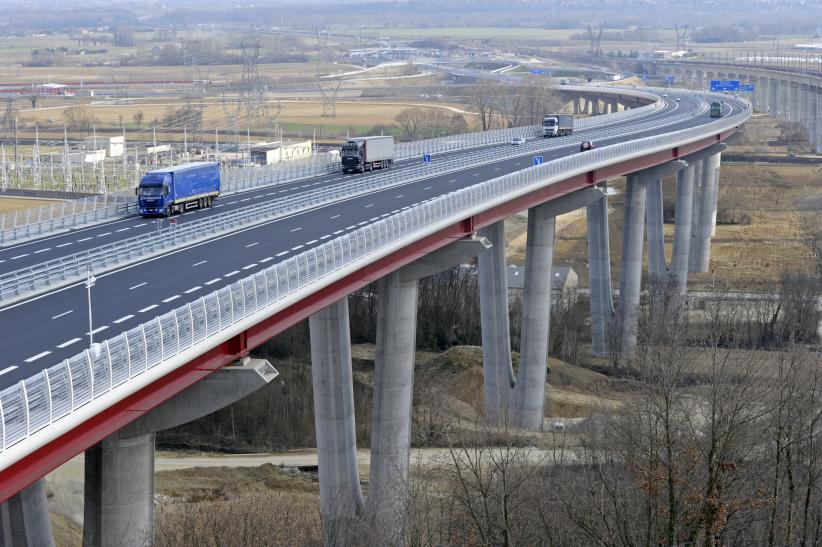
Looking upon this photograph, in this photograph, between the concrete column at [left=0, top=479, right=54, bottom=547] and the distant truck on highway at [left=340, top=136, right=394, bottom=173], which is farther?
the distant truck on highway at [left=340, top=136, right=394, bottom=173]

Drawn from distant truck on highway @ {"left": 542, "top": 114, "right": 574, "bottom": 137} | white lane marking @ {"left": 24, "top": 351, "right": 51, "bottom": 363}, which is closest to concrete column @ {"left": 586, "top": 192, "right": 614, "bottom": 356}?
distant truck on highway @ {"left": 542, "top": 114, "right": 574, "bottom": 137}

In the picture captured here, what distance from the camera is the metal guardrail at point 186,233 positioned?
124ft

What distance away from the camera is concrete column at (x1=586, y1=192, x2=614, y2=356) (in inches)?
3280

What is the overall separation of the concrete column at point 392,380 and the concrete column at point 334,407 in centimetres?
215

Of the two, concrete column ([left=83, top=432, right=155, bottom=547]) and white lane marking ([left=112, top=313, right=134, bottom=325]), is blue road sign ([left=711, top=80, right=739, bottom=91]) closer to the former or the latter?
white lane marking ([left=112, top=313, right=134, bottom=325])

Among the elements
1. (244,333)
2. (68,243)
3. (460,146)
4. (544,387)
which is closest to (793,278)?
(460,146)

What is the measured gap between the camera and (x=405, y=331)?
2014 inches

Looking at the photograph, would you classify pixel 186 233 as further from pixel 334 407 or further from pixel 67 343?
pixel 67 343

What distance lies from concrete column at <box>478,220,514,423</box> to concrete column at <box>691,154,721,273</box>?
46132 mm

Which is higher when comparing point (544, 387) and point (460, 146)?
point (460, 146)

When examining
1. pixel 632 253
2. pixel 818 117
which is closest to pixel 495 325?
pixel 632 253

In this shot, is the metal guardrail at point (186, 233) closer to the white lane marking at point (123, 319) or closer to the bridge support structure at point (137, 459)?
the white lane marking at point (123, 319)

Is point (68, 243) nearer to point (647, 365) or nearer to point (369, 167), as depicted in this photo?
point (647, 365)

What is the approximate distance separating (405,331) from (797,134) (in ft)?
503
